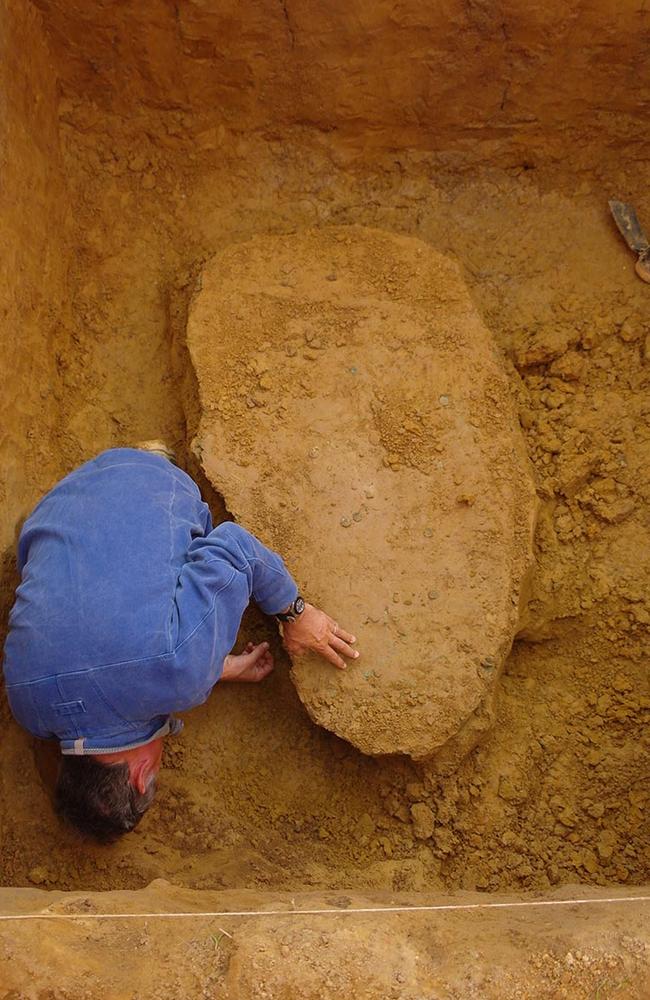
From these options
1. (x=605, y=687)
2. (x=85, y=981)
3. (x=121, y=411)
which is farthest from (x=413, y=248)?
(x=85, y=981)

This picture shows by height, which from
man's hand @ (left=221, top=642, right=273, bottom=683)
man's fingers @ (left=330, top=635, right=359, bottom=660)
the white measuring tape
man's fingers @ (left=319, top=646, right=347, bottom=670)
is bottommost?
the white measuring tape

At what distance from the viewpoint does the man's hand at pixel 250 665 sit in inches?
105

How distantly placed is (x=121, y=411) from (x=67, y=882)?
138 centimetres

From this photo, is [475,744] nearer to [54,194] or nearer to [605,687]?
[605,687]

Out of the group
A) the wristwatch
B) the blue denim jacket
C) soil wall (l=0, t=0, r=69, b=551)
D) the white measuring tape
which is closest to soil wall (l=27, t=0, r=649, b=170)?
soil wall (l=0, t=0, r=69, b=551)

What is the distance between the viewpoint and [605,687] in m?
2.78

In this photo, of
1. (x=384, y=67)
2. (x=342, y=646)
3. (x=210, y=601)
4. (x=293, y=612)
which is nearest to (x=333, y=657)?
(x=342, y=646)

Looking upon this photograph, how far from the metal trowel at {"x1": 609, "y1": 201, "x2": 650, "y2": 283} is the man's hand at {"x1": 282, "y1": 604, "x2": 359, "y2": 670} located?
4.86ft

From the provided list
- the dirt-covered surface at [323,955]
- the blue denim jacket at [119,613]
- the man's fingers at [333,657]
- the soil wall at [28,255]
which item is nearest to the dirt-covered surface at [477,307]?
the soil wall at [28,255]

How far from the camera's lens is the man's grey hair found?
2.18m

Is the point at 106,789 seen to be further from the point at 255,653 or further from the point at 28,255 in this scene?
the point at 28,255

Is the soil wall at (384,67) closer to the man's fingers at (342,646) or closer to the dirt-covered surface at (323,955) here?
the man's fingers at (342,646)

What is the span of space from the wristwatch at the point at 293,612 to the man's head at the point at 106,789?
0.43 metres

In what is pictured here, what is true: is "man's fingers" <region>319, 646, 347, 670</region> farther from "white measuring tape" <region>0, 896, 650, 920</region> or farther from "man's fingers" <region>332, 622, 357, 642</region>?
"white measuring tape" <region>0, 896, 650, 920</region>
